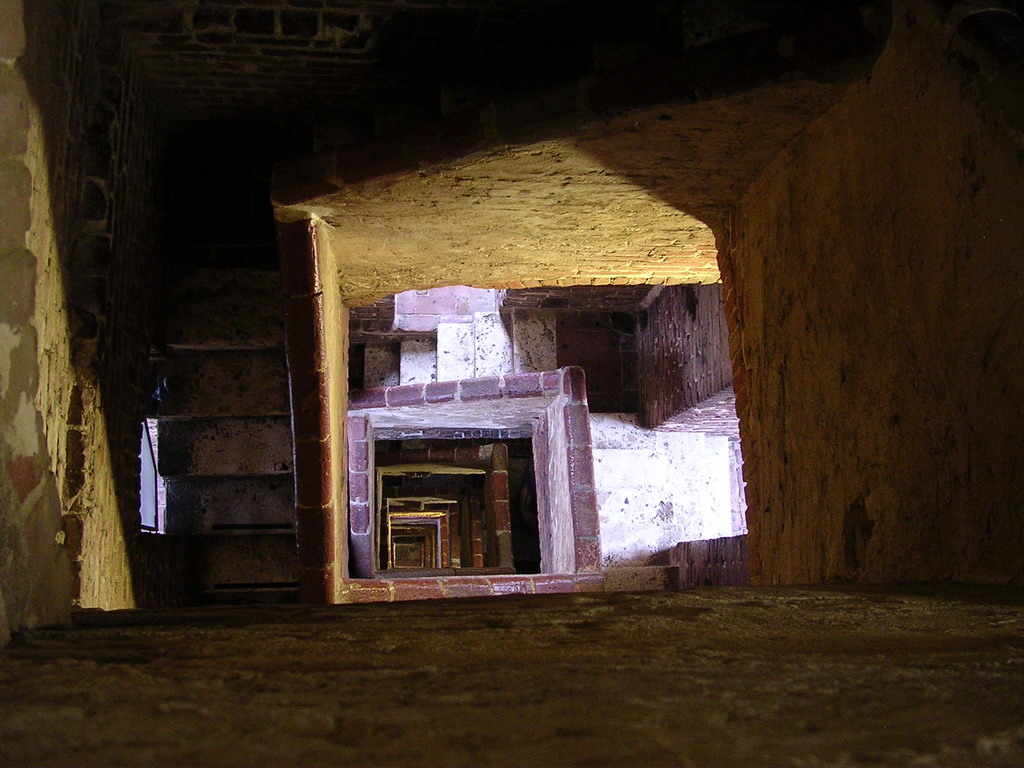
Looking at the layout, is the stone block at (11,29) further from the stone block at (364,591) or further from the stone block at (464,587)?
the stone block at (464,587)

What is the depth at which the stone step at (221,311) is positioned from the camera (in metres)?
4.20

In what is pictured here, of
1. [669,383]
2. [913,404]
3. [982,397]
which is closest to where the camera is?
[982,397]

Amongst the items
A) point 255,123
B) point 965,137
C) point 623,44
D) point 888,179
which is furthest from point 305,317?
point 965,137

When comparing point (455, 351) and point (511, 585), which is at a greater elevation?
point (455, 351)

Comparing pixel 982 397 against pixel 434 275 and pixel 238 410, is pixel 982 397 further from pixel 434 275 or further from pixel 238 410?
pixel 238 410

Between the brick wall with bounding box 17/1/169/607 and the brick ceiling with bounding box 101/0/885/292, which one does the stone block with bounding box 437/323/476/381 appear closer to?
the brick ceiling with bounding box 101/0/885/292

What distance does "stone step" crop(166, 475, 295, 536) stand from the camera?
418 cm

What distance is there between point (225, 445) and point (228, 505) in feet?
0.94

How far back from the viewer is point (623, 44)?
2893mm

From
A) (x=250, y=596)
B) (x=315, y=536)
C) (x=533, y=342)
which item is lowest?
(x=250, y=596)

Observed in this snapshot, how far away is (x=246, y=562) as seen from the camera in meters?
4.23

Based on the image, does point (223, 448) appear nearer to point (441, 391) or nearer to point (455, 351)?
point (441, 391)

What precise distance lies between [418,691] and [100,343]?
2.50 meters

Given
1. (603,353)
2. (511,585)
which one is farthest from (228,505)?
(603,353)
